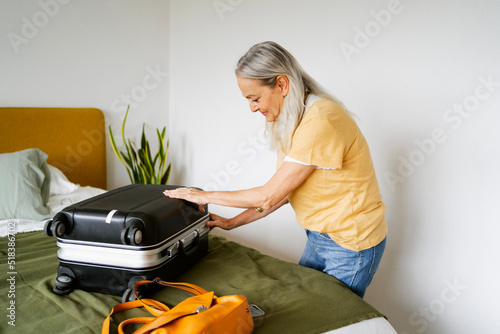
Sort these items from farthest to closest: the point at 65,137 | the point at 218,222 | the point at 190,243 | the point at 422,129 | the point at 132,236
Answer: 1. the point at 65,137
2. the point at 422,129
3. the point at 218,222
4. the point at 190,243
5. the point at 132,236

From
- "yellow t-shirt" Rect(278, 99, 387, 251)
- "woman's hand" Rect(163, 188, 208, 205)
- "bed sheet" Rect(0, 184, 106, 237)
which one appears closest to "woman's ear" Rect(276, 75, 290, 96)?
"yellow t-shirt" Rect(278, 99, 387, 251)

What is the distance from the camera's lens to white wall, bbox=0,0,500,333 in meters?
1.87

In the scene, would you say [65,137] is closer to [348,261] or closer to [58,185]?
[58,185]

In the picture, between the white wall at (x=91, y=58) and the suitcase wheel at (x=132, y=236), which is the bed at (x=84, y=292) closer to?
the suitcase wheel at (x=132, y=236)

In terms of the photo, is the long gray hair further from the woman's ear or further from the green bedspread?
the green bedspread

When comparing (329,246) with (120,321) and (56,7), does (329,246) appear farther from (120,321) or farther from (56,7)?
(56,7)

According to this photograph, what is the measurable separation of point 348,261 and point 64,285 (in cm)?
105

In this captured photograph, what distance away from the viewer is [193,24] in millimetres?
3473

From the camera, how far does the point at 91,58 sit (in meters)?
3.18

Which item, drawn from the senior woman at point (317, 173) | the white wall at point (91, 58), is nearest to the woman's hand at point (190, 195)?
the senior woman at point (317, 173)

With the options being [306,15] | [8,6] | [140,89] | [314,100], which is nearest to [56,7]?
[8,6]

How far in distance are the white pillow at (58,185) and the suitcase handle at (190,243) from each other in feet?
4.66

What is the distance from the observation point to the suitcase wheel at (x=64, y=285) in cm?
132

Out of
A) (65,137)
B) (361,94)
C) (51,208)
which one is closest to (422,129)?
(361,94)
